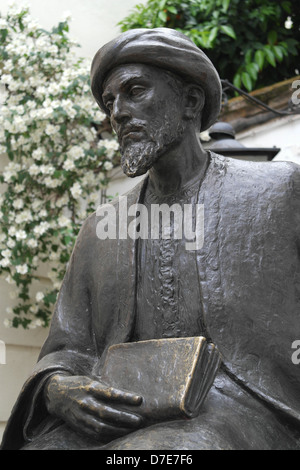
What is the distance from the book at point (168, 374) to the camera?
176 cm

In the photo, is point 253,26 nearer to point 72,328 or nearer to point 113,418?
point 72,328

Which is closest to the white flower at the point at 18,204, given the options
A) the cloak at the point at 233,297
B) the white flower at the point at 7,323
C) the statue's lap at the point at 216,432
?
the white flower at the point at 7,323

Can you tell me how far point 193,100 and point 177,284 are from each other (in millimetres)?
577

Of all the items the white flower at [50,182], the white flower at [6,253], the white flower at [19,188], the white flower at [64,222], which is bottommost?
the white flower at [6,253]

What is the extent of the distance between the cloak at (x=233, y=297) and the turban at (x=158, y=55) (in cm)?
28

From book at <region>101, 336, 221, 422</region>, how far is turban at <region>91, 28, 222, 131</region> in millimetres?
807

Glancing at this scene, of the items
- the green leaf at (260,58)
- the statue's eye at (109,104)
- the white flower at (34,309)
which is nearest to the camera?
the statue's eye at (109,104)

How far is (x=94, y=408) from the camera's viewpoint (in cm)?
182

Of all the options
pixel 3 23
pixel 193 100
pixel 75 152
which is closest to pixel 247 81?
pixel 75 152

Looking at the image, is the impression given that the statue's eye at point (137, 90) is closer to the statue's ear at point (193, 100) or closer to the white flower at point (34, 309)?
the statue's ear at point (193, 100)

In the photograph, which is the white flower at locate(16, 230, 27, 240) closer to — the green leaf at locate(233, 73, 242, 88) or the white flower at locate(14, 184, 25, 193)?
the white flower at locate(14, 184, 25, 193)

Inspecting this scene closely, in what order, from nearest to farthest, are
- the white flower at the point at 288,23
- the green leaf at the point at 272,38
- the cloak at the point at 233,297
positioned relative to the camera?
the cloak at the point at 233,297
the green leaf at the point at 272,38
the white flower at the point at 288,23

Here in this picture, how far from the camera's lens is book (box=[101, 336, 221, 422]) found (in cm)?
176

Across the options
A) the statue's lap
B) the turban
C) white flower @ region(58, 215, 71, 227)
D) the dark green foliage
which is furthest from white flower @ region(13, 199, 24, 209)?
the statue's lap
